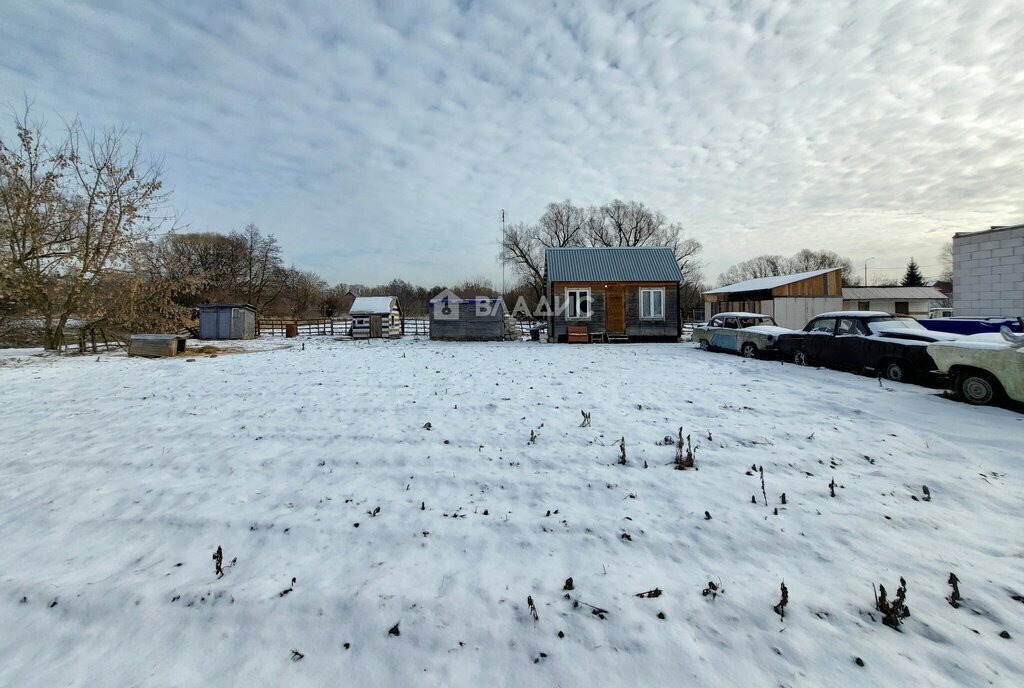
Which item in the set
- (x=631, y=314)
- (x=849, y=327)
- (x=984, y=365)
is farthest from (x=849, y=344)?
(x=631, y=314)

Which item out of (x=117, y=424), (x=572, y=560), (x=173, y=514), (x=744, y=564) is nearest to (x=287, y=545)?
(x=173, y=514)

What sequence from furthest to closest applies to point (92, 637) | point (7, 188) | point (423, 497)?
point (7, 188), point (423, 497), point (92, 637)

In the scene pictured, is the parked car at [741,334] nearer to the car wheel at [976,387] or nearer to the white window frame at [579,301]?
the white window frame at [579,301]

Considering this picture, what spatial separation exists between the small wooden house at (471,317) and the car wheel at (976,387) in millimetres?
17382

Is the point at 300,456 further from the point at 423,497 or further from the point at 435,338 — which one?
the point at 435,338

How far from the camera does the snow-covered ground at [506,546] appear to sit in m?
2.16

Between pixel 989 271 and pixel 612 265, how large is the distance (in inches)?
488

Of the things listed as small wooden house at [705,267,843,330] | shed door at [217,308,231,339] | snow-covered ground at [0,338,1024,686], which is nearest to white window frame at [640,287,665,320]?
small wooden house at [705,267,843,330]

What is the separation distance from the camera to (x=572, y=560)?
2936 mm

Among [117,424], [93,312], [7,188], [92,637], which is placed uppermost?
[7,188]

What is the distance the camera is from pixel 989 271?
471 inches

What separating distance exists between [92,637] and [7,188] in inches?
795

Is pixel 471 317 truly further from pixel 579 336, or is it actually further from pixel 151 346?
pixel 151 346

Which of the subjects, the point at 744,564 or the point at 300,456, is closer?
the point at 744,564
